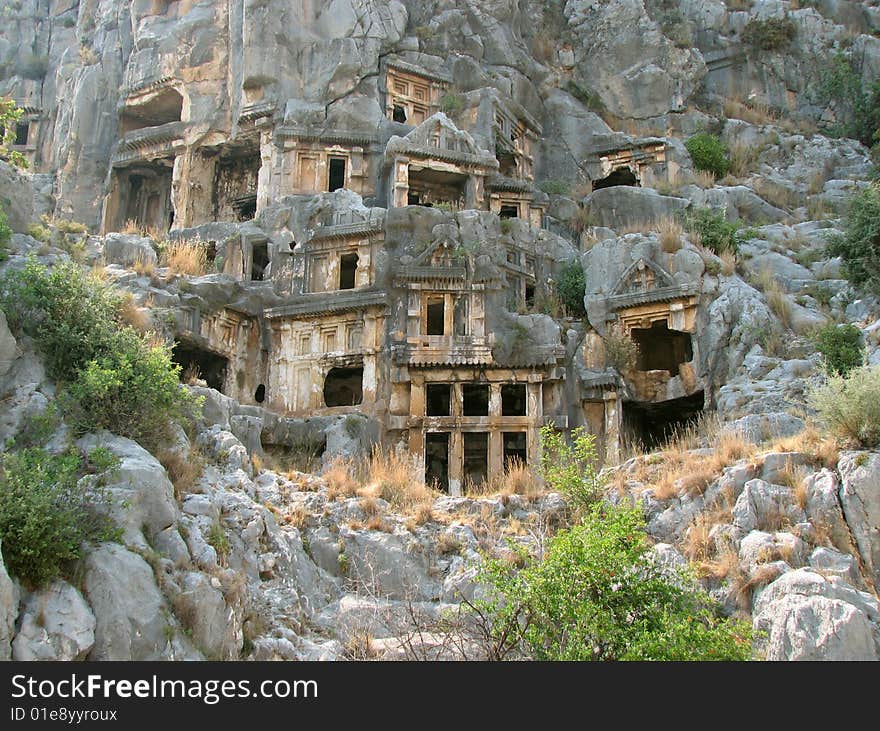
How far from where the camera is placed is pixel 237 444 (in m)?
15.1

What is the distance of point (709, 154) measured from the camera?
36.2 m

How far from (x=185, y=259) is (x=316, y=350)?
4.37 metres

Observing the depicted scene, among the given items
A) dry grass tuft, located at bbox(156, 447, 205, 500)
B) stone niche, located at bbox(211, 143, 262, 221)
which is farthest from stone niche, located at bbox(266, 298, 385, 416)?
dry grass tuft, located at bbox(156, 447, 205, 500)

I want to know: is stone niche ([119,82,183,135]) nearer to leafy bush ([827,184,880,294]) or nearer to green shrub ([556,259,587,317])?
green shrub ([556,259,587,317])

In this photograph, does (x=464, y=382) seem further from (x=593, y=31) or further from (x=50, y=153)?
(x=50, y=153)

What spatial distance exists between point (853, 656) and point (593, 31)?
35.9 metres

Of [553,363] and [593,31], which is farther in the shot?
[593,31]

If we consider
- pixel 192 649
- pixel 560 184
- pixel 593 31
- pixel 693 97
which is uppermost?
pixel 593 31

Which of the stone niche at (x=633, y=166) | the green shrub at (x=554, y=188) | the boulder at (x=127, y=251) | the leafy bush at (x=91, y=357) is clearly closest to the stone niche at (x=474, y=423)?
the boulder at (x=127, y=251)

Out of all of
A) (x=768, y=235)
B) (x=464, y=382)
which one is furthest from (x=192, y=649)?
(x=768, y=235)

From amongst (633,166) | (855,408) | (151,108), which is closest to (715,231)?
(633,166)

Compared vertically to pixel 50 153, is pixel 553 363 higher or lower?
lower
